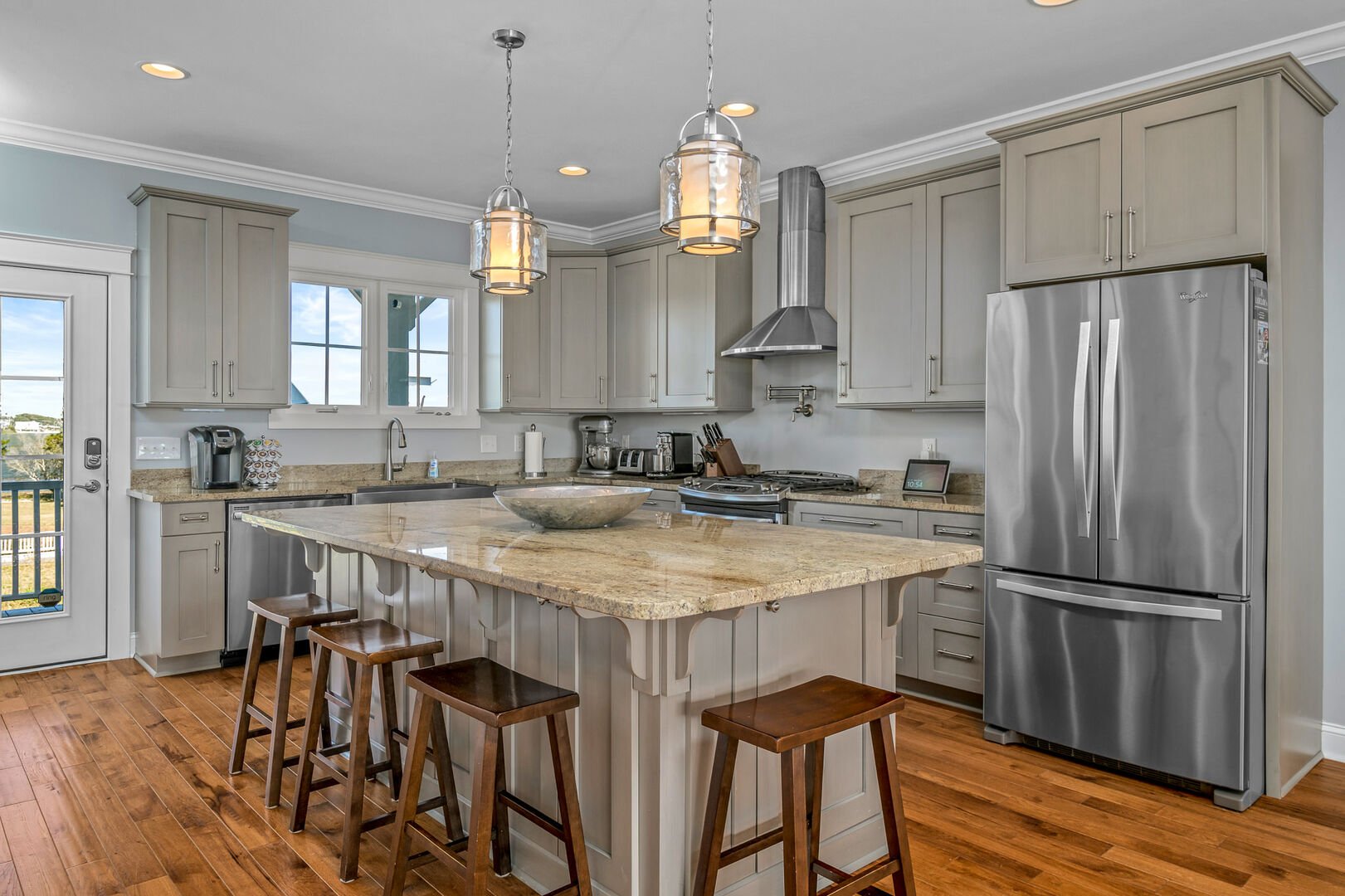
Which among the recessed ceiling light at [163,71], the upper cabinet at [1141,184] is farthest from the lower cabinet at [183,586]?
the upper cabinet at [1141,184]

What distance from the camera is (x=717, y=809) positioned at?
1821 mm

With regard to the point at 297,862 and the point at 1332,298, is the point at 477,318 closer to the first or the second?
the point at 297,862

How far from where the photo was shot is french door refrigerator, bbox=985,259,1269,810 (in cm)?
276

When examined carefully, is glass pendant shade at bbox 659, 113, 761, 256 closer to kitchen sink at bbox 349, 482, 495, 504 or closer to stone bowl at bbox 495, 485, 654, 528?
stone bowl at bbox 495, 485, 654, 528

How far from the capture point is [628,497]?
99.7 inches

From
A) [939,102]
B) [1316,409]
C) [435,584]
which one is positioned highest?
[939,102]

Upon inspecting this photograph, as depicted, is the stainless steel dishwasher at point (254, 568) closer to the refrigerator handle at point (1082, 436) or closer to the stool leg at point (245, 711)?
the stool leg at point (245, 711)

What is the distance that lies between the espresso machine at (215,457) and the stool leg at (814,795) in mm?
3611

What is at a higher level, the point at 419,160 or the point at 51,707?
the point at 419,160

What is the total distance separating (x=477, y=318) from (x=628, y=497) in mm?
3580

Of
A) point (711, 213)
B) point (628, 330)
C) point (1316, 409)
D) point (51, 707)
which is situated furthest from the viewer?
point (628, 330)

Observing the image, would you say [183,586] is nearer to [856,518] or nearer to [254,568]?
[254,568]

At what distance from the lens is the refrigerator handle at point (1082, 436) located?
9.99 ft

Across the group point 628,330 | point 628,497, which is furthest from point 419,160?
point 628,497
